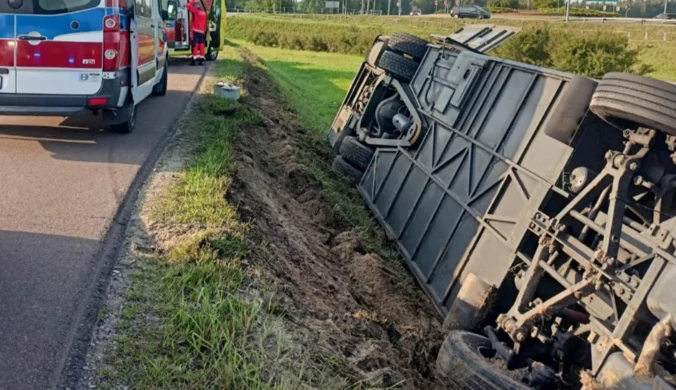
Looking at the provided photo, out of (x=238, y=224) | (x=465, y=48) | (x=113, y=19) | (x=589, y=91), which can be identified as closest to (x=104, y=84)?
(x=113, y=19)

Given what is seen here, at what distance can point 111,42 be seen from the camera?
8.05m

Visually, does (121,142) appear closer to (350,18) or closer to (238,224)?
(238,224)

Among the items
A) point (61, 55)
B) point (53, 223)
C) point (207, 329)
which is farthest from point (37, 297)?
point (61, 55)

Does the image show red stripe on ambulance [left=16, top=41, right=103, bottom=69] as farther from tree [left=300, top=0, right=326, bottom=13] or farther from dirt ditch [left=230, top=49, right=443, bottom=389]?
tree [left=300, top=0, right=326, bottom=13]

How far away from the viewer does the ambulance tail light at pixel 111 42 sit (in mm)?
7984

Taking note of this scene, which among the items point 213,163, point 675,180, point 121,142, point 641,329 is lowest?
point 121,142

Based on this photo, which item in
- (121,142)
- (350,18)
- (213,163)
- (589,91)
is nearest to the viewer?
(589,91)

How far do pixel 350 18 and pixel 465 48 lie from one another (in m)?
56.5

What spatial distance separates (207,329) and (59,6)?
17.7 ft

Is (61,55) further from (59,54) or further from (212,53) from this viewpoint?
(212,53)

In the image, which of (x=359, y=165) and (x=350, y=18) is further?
(x=350, y=18)

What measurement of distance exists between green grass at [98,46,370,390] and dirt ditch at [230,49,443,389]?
27 centimetres

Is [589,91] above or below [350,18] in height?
above

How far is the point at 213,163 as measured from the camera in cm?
759
